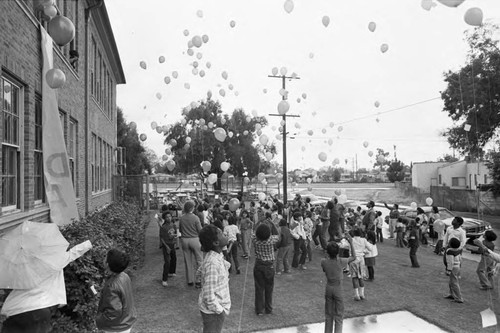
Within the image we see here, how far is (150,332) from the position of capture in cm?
528

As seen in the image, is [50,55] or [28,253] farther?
[50,55]

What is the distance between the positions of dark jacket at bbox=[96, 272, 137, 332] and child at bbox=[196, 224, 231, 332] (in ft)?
2.38

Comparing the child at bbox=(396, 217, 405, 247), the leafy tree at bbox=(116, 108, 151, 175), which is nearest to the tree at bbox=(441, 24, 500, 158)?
the child at bbox=(396, 217, 405, 247)

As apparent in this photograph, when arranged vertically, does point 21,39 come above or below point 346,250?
above

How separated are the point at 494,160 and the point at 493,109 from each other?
11.2 feet

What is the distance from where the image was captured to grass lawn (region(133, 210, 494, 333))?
578cm

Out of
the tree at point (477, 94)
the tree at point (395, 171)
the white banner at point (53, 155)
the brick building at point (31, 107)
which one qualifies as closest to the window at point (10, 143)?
the brick building at point (31, 107)

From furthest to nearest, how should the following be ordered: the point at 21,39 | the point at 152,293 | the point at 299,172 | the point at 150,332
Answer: the point at 299,172 < the point at 152,293 < the point at 21,39 < the point at 150,332

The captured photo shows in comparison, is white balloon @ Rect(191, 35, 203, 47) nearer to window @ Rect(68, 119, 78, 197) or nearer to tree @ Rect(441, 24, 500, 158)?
window @ Rect(68, 119, 78, 197)

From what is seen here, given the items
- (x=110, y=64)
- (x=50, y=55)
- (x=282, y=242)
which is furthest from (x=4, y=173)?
(x=110, y=64)

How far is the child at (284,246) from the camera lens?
8.51m

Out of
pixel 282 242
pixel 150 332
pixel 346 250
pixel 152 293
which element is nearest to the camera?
pixel 150 332

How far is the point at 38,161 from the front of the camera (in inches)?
281

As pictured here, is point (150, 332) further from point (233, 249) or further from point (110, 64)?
point (110, 64)
